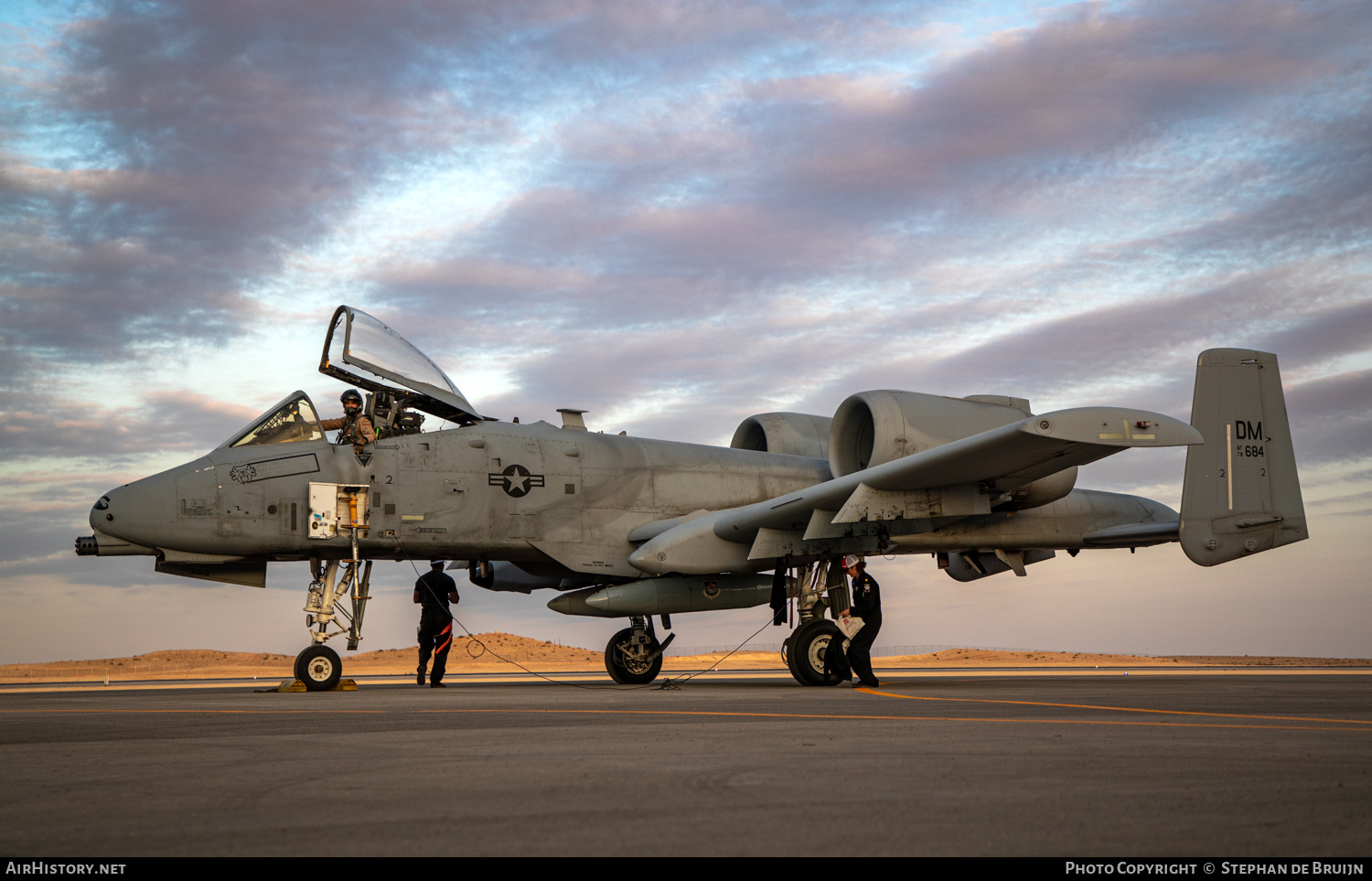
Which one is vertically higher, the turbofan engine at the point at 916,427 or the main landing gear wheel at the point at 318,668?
the turbofan engine at the point at 916,427

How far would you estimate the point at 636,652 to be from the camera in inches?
563

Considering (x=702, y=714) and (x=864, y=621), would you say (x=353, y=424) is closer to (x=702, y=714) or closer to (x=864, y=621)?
(x=864, y=621)

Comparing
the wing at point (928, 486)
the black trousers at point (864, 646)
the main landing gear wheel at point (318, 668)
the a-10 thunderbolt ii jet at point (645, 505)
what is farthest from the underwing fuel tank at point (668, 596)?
the main landing gear wheel at point (318, 668)

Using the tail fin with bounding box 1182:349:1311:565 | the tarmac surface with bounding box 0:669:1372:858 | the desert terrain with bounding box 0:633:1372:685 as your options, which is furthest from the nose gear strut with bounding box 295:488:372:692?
the desert terrain with bounding box 0:633:1372:685

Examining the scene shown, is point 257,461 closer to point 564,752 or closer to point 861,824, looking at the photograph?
point 564,752

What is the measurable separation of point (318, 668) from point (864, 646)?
21.3 ft

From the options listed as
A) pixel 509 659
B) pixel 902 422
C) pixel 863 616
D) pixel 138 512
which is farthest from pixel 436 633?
pixel 509 659

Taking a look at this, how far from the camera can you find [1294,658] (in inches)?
1609

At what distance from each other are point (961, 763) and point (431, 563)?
431 inches

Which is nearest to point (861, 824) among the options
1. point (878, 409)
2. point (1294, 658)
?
point (878, 409)

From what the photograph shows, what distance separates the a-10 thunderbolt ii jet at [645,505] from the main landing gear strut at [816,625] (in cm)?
3

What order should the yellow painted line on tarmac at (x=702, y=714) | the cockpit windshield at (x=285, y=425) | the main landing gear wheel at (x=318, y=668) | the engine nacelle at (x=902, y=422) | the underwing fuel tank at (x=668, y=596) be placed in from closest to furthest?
the yellow painted line on tarmac at (x=702, y=714), the main landing gear wheel at (x=318, y=668), the engine nacelle at (x=902, y=422), the cockpit windshield at (x=285, y=425), the underwing fuel tank at (x=668, y=596)

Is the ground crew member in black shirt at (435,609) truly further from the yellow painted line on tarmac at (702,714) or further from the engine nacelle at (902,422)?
the engine nacelle at (902,422)

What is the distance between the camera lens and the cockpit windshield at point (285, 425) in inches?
511
